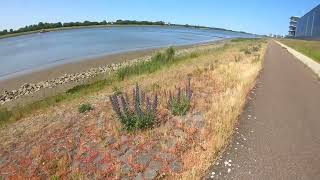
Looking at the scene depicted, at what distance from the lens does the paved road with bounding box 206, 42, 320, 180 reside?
6.77 metres

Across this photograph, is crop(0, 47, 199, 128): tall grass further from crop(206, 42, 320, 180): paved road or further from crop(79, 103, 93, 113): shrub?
crop(206, 42, 320, 180): paved road

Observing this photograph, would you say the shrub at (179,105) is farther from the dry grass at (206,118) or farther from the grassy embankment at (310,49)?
the grassy embankment at (310,49)

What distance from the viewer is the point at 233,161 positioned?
7.13m

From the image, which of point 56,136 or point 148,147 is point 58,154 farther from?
point 148,147

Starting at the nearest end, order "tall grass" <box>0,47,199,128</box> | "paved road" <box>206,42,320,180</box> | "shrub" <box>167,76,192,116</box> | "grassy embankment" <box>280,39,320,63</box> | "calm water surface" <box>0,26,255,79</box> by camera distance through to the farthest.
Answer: "paved road" <box>206,42,320,180</box> < "shrub" <box>167,76,192,116</box> < "tall grass" <box>0,47,199,128</box> < "grassy embankment" <box>280,39,320,63</box> < "calm water surface" <box>0,26,255,79</box>

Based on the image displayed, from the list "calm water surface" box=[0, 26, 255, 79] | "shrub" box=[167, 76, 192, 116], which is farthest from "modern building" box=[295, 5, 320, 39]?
"shrub" box=[167, 76, 192, 116]

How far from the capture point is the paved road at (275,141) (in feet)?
22.2

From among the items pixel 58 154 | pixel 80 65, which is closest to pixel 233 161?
pixel 58 154

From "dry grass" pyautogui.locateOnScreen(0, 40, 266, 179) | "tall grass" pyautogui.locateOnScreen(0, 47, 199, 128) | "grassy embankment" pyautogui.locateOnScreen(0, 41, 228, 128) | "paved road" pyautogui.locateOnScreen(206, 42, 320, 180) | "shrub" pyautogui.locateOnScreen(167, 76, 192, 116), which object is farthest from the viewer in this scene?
"tall grass" pyautogui.locateOnScreen(0, 47, 199, 128)

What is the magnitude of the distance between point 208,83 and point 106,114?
5637 mm

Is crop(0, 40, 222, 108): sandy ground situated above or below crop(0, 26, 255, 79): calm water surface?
above

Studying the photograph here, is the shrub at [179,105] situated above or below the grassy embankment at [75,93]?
above

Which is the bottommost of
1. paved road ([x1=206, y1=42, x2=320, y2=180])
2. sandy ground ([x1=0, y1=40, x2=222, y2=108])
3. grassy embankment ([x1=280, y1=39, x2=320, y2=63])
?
sandy ground ([x1=0, y1=40, x2=222, y2=108])

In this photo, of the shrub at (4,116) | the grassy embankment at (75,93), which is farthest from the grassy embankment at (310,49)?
the shrub at (4,116)
